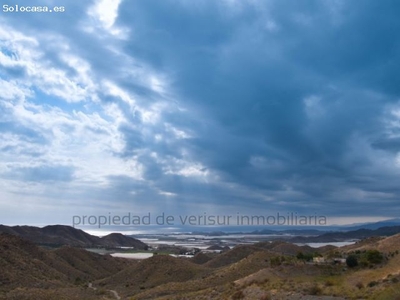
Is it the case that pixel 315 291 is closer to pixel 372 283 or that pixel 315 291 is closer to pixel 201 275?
pixel 372 283

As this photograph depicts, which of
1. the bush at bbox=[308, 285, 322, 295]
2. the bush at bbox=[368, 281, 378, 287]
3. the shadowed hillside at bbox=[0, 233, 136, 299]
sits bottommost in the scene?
the shadowed hillside at bbox=[0, 233, 136, 299]

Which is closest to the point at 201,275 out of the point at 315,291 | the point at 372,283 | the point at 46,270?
the point at 46,270

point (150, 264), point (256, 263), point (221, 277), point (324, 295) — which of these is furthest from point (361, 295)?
point (150, 264)

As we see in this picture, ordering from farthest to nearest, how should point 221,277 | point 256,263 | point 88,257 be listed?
point 88,257 → point 256,263 → point 221,277

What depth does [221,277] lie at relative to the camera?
63469mm

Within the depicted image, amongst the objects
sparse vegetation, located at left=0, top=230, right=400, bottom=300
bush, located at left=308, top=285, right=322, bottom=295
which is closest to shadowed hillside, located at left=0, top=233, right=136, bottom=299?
sparse vegetation, located at left=0, top=230, right=400, bottom=300

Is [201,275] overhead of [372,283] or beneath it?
beneath

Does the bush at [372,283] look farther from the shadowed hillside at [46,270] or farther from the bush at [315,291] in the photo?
the shadowed hillside at [46,270]

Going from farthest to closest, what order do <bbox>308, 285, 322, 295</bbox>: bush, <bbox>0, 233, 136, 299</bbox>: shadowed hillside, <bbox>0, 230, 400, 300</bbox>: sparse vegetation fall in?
1. <bbox>0, 233, 136, 299</bbox>: shadowed hillside
2. <bbox>0, 230, 400, 300</bbox>: sparse vegetation
3. <bbox>308, 285, 322, 295</bbox>: bush

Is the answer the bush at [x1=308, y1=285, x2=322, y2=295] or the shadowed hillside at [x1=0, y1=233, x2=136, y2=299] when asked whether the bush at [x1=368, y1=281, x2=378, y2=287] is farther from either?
the shadowed hillside at [x1=0, y1=233, x2=136, y2=299]

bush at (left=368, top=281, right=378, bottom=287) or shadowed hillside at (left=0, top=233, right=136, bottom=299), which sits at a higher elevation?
bush at (left=368, top=281, right=378, bottom=287)

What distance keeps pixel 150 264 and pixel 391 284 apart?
5344 cm

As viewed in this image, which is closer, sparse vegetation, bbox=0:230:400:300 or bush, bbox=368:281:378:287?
bush, bbox=368:281:378:287

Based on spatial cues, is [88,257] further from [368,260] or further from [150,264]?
[368,260]
